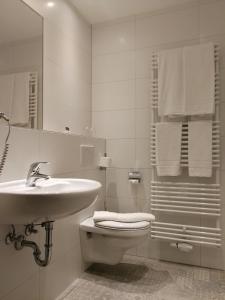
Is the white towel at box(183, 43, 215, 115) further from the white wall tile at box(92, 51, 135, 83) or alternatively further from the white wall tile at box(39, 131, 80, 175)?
the white wall tile at box(39, 131, 80, 175)

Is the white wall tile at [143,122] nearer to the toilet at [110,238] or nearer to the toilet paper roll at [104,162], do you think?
the toilet paper roll at [104,162]

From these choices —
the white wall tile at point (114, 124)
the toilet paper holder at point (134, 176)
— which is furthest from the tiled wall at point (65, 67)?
the toilet paper holder at point (134, 176)

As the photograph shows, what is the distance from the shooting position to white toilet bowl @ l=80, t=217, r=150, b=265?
1729 mm

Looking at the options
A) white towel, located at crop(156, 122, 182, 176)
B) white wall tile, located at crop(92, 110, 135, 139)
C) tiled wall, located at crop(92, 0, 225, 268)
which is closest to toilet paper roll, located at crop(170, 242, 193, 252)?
tiled wall, located at crop(92, 0, 225, 268)

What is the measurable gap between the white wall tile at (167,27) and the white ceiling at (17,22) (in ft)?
3.20

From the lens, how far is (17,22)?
1537 mm

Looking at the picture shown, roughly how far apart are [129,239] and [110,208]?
2.08 feet

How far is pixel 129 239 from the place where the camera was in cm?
175

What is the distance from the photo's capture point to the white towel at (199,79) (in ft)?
6.34

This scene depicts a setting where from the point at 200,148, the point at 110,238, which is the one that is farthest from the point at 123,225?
the point at 200,148

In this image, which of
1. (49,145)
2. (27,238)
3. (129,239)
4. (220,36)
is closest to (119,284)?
(129,239)

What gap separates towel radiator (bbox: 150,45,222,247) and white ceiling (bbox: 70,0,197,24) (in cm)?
44

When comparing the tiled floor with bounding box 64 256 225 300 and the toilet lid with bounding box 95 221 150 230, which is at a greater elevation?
the toilet lid with bounding box 95 221 150 230

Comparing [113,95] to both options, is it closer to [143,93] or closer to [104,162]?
[143,93]
